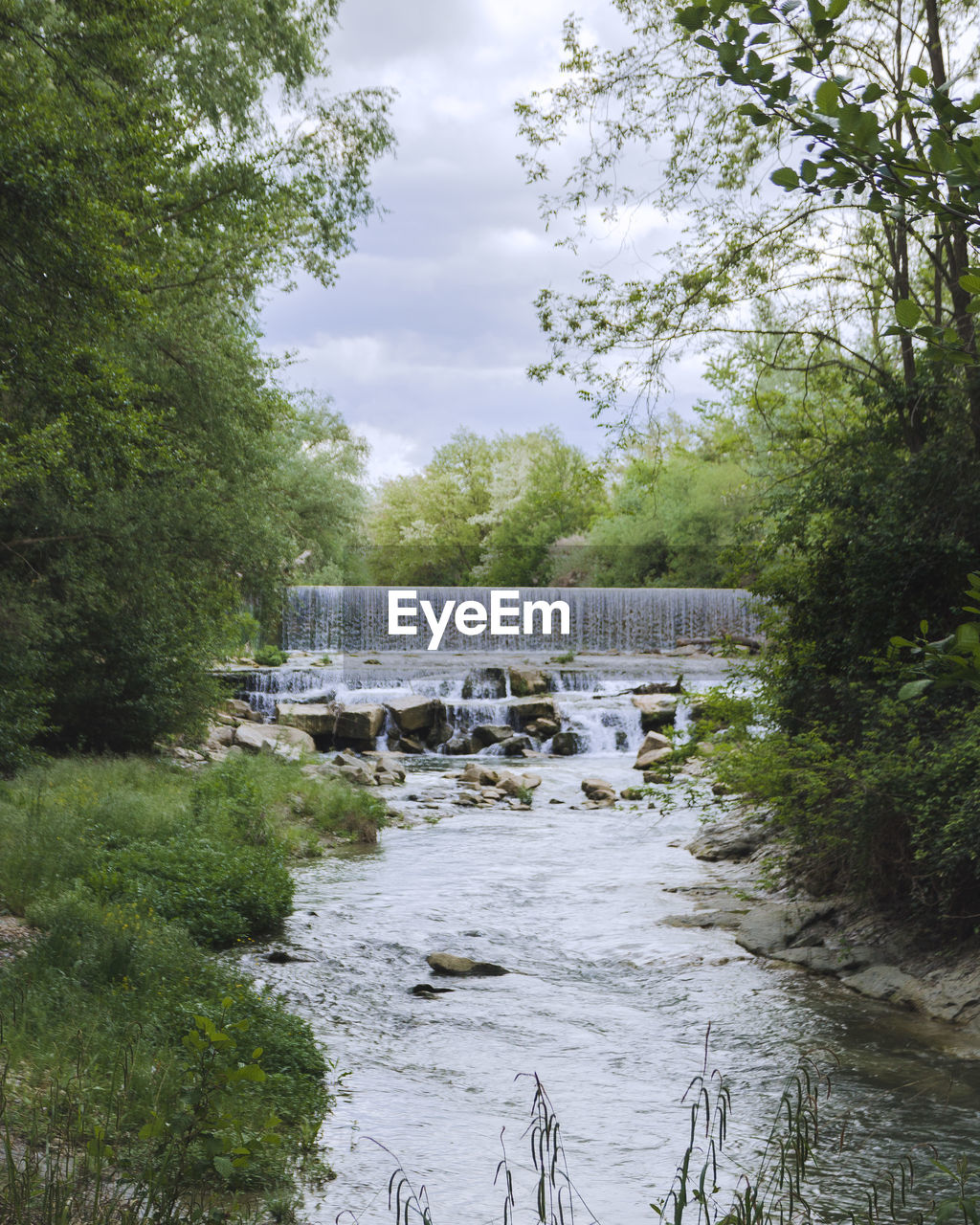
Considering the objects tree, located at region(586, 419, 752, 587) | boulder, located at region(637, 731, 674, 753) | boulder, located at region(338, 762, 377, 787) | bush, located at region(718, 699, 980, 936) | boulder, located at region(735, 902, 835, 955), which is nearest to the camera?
A: bush, located at region(718, 699, 980, 936)

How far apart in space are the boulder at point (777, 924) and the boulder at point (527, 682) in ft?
47.7

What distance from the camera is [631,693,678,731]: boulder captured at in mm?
20781

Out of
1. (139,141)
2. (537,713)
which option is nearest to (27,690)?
(139,141)

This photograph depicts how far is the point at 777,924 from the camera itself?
8398 mm

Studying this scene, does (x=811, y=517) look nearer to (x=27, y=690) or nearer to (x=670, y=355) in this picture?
(x=670, y=355)

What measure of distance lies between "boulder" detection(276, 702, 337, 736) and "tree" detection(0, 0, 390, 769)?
4.81m

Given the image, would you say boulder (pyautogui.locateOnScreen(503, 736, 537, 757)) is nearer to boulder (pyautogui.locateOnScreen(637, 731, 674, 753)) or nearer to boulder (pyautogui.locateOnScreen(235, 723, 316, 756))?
boulder (pyautogui.locateOnScreen(637, 731, 674, 753))

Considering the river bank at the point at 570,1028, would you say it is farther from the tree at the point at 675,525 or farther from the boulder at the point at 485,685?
the tree at the point at 675,525

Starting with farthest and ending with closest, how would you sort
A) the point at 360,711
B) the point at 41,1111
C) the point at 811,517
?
the point at 360,711 < the point at 811,517 < the point at 41,1111

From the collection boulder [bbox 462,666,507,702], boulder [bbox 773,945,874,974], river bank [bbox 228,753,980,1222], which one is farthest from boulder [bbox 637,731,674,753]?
boulder [bbox 773,945,874,974]

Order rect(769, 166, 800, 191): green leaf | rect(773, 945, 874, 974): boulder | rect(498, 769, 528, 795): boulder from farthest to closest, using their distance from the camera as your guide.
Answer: rect(498, 769, 528, 795): boulder → rect(773, 945, 874, 974): boulder → rect(769, 166, 800, 191): green leaf

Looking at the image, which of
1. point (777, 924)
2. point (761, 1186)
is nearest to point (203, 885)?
point (777, 924)

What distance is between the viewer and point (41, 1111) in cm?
395

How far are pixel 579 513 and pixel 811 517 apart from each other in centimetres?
3879
